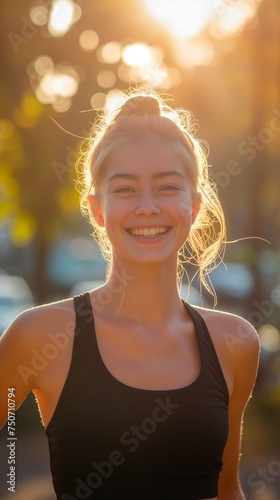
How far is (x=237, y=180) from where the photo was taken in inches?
637

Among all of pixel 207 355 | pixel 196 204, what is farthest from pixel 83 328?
pixel 196 204

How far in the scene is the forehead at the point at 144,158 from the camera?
3.05m

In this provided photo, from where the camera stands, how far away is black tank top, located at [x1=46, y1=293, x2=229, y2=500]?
107 inches

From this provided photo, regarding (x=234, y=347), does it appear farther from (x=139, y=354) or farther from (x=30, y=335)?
(x=30, y=335)

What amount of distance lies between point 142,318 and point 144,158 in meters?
0.59

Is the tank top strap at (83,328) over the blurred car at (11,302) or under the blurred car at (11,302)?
under

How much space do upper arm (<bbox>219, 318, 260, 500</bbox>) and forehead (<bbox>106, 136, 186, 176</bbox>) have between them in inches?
26.1

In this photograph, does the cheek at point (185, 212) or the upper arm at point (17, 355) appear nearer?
the upper arm at point (17, 355)

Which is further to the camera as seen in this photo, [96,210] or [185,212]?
[96,210]

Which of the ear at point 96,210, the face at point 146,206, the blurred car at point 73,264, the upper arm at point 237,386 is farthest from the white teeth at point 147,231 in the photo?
the blurred car at point 73,264

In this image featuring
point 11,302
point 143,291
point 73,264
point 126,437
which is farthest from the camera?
point 73,264

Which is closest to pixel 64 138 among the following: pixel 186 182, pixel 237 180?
pixel 237 180

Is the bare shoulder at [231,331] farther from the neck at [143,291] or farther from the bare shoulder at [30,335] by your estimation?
the bare shoulder at [30,335]

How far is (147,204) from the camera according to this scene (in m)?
2.98
